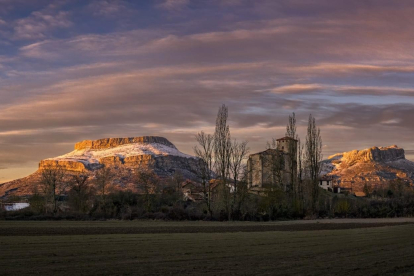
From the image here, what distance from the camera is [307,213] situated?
76125 millimetres

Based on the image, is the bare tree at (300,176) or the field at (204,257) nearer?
the field at (204,257)

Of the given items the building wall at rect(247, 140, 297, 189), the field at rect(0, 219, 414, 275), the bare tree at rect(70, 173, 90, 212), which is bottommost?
the field at rect(0, 219, 414, 275)

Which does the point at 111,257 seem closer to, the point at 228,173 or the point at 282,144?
the point at 228,173

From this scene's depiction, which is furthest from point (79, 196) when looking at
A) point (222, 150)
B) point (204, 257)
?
point (204, 257)

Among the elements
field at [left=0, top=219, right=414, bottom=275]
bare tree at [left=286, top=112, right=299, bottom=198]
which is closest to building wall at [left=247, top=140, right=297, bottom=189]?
bare tree at [left=286, top=112, right=299, bottom=198]

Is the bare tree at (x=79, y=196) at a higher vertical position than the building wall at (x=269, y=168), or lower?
lower

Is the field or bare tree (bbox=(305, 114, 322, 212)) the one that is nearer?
the field

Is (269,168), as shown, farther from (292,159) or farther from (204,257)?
(204,257)

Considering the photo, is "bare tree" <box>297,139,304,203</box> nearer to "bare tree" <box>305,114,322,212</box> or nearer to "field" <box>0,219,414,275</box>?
"bare tree" <box>305,114,322,212</box>

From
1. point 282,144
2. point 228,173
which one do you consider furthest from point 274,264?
point 282,144

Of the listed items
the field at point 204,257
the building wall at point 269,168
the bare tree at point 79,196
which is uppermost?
the building wall at point 269,168

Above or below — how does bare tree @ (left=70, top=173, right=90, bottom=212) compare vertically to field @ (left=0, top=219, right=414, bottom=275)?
above

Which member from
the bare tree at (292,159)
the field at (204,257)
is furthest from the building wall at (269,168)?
the field at (204,257)

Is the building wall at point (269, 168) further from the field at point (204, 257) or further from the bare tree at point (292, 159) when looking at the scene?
the field at point (204, 257)
